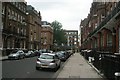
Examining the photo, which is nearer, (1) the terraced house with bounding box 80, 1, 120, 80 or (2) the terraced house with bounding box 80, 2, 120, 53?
(1) the terraced house with bounding box 80, 1, 120, 80

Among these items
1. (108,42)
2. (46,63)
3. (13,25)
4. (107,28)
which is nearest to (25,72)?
(46,63)

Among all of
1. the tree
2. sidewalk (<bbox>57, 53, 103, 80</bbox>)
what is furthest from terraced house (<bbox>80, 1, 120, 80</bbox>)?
the tree

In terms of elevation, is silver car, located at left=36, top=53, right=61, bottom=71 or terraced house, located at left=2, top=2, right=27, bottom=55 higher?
terraced house, located at left=2, top=2, right=27, bottom=55

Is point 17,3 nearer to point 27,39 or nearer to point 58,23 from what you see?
point 27,39

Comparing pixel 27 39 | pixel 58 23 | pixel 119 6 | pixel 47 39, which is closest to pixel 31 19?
pixel 27 39

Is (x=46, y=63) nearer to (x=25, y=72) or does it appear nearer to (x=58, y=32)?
(x=25, y=72)

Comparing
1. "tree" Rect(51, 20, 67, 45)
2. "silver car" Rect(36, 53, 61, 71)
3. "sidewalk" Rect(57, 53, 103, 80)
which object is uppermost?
"tree" Rect(51, 20, 67, 45)

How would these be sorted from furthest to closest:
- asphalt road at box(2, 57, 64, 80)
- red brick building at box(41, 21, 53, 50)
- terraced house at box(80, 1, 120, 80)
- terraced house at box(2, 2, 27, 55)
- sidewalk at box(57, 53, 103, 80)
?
red brick building at box(41, 21, 53, 50) < terraced house at box(2, 2, 27, 55) < sidewalk at box(57, 53, 103, 80) < asphalt road at box(2, 57, 64, 80) < terraced house at box(80, 1, 120, 80)

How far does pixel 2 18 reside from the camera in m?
52.1

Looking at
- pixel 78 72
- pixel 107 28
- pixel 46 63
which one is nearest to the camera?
pixel 78 72

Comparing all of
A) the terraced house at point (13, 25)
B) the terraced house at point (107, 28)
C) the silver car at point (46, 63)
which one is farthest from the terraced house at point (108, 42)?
the terraced house at point (13, 25)

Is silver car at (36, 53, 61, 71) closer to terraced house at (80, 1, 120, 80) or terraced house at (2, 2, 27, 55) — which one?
terraced house at (80, 1, 120, 80)

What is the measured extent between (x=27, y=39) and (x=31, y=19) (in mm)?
9557

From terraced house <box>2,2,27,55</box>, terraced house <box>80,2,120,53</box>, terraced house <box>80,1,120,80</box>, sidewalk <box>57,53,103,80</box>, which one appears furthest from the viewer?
terraced house <box>2,2,27,55</box>
